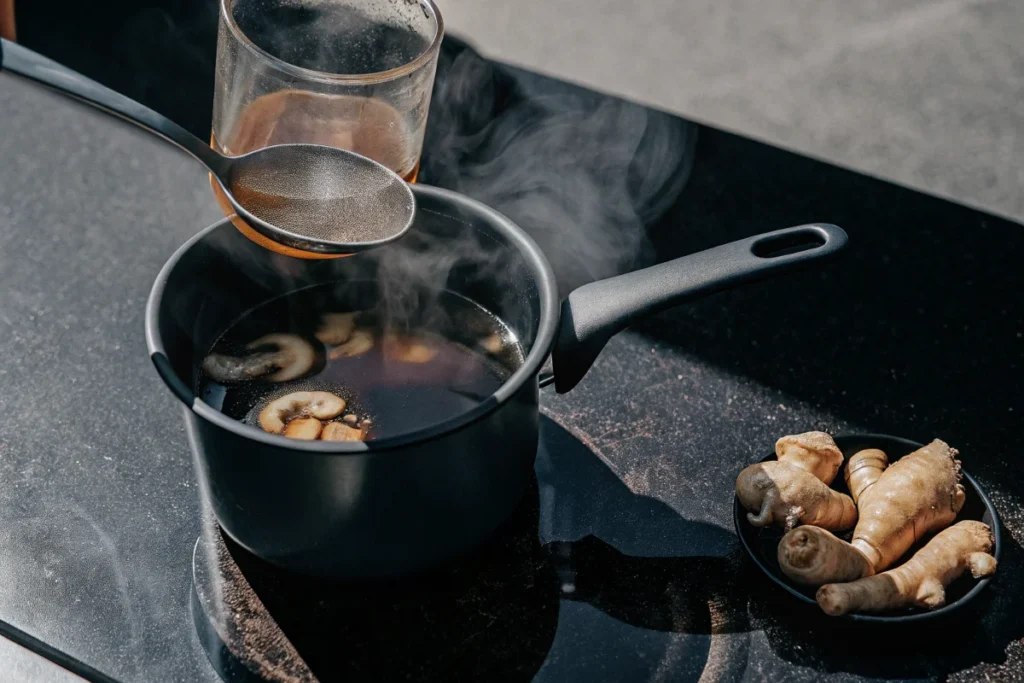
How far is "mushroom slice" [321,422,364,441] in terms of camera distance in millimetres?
865

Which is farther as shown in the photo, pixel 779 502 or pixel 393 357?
pixel 393 357

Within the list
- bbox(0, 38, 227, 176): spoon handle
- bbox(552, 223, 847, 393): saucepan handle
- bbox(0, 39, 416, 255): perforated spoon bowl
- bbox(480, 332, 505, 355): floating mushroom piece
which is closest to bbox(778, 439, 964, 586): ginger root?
bbox(552, 223, 847, 393): saucepan handle

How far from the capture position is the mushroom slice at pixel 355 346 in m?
0.98

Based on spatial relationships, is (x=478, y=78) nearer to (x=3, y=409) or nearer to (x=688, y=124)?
(x=688, y=124)

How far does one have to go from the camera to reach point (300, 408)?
3.02 ft

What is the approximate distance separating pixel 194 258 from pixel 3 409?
315 mm

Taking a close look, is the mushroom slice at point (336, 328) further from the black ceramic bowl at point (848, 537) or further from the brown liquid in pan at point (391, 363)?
the black ceramic bowl at point (848, 537)

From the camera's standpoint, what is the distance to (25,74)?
2.42ft

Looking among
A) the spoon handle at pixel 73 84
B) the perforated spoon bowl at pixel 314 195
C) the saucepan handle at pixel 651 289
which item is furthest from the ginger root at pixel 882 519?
the spoon handle at pixel 73 84

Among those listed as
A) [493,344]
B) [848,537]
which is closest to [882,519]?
[848,537]

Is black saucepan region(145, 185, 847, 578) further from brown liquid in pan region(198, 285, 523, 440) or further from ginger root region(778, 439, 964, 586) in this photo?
ginger root region(778, 439, 964, 586)

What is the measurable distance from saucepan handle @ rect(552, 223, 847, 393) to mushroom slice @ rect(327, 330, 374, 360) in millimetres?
219

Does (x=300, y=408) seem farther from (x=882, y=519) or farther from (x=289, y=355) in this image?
(x=882, y=519)

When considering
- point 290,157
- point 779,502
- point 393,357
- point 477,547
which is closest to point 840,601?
point 779,502
